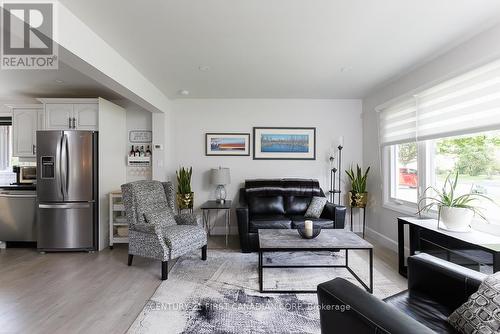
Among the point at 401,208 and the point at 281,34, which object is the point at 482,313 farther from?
the point at 401,208

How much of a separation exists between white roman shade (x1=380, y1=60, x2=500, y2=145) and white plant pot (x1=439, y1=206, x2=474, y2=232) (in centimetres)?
78

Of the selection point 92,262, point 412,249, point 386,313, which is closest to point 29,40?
point 92,262

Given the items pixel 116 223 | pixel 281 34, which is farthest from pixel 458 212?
pixel 116 223

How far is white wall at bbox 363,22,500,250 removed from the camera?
2.15 m

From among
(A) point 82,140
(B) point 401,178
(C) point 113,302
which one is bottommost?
(C) point 113,302

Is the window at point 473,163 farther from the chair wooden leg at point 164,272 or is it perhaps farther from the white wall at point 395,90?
the chair wooden leg at point 164,272

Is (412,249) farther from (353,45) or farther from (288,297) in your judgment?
(353,45)

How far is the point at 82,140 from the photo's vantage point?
338 cm

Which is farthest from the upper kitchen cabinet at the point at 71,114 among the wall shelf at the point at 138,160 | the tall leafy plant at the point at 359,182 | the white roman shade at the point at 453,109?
the white roman shade at the point at 453,109

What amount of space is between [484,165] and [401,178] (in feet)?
3.76

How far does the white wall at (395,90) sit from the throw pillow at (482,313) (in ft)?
6.58

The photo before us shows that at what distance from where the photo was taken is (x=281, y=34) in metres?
2.16

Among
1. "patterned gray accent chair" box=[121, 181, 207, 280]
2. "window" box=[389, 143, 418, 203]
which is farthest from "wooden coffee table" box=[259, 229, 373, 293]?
"window" box=[389, 143, 418, 203]

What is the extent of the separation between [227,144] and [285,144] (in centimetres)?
105
